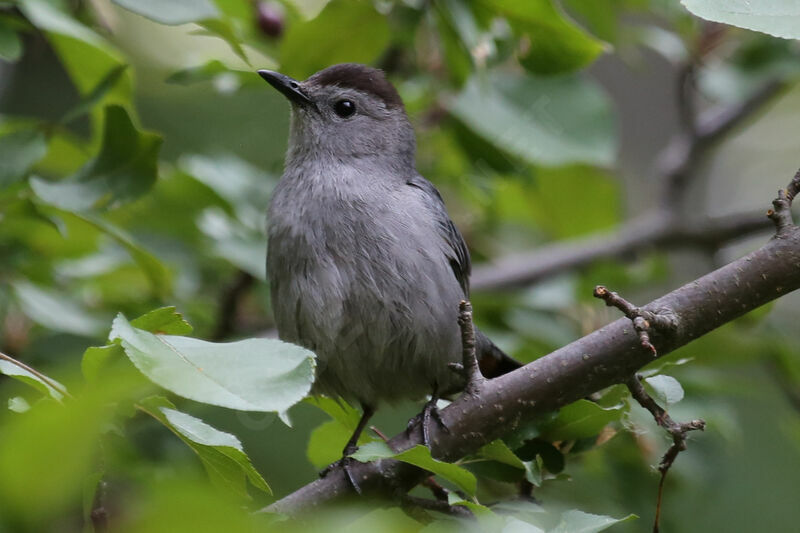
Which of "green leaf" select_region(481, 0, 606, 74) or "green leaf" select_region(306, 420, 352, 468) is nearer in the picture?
"green leaf" select_region(306, 420, 352, 468)

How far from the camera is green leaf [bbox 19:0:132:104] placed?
2957 mm

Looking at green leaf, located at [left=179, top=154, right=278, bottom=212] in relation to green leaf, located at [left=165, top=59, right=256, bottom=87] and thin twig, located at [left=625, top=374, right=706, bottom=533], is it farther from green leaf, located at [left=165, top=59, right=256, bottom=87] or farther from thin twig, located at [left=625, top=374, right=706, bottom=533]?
thin twig, located at [left=625, top=374, right=706, bottom=533]

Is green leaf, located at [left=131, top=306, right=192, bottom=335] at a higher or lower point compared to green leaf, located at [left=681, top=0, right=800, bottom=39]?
lower

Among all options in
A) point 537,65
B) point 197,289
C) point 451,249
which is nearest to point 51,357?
point 197,289

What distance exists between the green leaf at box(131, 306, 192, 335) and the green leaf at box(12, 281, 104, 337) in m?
1.66

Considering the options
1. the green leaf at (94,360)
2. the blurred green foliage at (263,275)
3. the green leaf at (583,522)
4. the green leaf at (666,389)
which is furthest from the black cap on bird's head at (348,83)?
the green leaf at (583,522)

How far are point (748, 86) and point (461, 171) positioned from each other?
143 cm

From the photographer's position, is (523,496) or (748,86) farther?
(748,86)

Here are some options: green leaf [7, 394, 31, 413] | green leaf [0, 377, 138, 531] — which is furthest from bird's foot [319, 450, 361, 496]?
green leaf [0, 377, 138, 531]

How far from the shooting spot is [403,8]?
11.9 feet

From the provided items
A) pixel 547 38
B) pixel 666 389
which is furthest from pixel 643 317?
pixel 547 38

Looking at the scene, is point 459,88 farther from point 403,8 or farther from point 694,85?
point 694,85

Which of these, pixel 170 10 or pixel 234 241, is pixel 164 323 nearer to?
pixel 170 10

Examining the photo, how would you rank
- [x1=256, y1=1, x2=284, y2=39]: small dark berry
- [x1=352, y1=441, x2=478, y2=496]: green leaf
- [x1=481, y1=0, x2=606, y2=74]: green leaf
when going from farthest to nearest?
[x1=256, y1=1, x2=284, y2=39]: small dark berry → [x1=481, y1=0, x2=606, y2=74]: green leaf → [x1=352, y1=441, x2=478, y2=496]: green leaf
